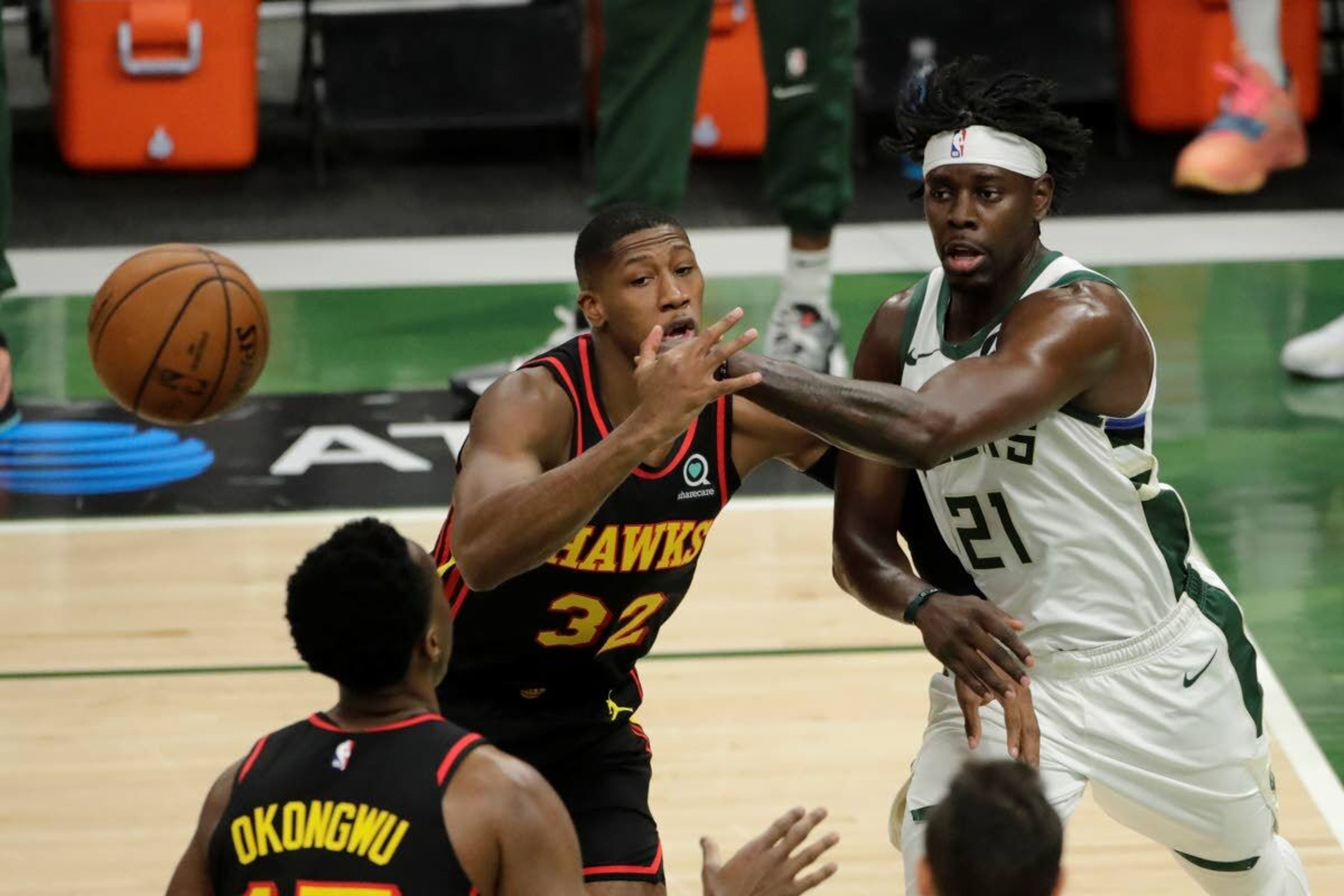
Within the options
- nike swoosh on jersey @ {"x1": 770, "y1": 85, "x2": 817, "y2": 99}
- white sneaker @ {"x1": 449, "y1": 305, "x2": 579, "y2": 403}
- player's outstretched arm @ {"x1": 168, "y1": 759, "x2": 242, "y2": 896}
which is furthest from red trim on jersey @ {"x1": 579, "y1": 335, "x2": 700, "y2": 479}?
nike swoosh on jersey @ {"x1": 770, "y1": 85, "x2": 817, "y2": 99}

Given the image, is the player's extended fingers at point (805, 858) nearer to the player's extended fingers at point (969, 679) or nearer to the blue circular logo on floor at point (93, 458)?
the player's extended fingers at point (969, 679)

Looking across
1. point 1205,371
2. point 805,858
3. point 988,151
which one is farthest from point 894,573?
point 1205,371

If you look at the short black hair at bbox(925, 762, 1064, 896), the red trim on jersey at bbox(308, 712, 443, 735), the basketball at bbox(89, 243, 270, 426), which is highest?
the short black hair at bbox(925, 762, 1064, 896)

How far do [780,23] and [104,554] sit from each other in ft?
8.89

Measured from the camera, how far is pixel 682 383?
3025 mm

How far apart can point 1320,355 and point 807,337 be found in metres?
1.86

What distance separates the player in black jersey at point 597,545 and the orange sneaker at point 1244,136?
6315 mm

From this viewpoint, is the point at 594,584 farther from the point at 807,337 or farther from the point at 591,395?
the point at 807,337

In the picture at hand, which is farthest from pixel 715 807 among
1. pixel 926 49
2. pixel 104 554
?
pixel 926 49

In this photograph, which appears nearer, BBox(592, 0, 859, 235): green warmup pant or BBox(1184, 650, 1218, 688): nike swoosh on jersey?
BBox(1184, 650, 1218, 688): nike swoosh on jersey

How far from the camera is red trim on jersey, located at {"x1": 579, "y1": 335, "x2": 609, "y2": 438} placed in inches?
141

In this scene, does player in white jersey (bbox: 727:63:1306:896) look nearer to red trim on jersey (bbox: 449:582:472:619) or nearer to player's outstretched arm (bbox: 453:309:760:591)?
player's outstretched arm (bbox: 453:309:760:591)

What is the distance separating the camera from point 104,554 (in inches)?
241

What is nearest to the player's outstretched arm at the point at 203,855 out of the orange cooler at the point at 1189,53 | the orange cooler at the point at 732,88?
the orange cooler at the point at 732,88
